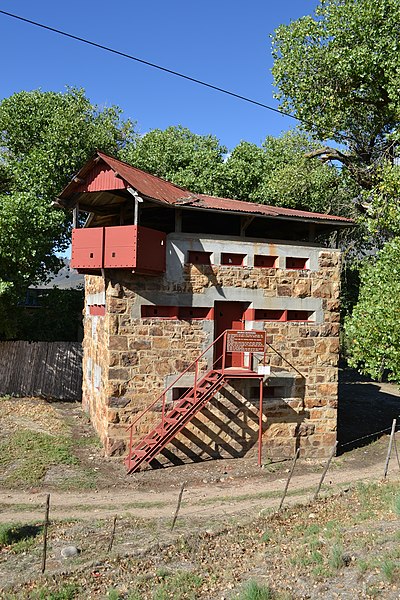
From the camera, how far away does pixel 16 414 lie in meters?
19.8

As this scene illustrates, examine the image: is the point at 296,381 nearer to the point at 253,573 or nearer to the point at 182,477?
the point at 182,477

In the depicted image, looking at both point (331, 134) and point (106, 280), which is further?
point (331, 134)

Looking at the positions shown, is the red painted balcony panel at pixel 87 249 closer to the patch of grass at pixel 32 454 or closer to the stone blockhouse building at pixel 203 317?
the stone blockhouse building at pixel 203 317

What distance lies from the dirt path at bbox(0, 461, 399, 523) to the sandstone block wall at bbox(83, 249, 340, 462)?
1.84 m

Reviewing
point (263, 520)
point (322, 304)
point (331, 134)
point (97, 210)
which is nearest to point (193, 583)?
point (263, 520)

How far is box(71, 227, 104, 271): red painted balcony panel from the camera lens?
15.4 metres

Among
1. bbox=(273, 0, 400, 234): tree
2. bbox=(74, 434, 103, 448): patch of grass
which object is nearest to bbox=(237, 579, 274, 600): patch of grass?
bbox=(74, 434, 103, 448): patch of grass

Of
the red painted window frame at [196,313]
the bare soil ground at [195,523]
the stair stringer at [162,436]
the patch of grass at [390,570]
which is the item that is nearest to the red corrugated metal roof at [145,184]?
the red painted window frame at [196,313]

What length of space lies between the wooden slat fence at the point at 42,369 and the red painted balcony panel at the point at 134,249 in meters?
9.95

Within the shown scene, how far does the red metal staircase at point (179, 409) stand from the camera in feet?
48.5

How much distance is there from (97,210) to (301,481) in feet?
35.8

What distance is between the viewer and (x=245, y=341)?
1539 cm

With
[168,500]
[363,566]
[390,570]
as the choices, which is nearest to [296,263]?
[168,500]

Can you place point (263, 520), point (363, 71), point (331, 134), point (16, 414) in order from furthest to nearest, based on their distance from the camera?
point (331, 134) → point (363, 71) → point (16, 414) → point (263, 520)
